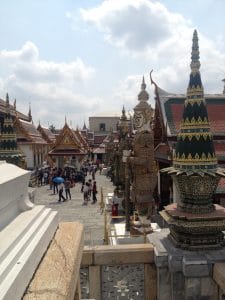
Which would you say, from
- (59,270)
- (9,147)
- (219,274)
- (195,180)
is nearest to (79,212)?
(9,147)

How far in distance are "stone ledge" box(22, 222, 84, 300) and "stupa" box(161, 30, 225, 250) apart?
1426 mm

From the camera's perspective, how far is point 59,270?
2.66 meters

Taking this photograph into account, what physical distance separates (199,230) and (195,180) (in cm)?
60

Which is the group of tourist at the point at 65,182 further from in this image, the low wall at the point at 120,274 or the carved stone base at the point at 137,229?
the low wall at the point at 120,274

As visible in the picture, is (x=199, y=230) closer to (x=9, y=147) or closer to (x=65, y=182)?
(x=9, y=147)

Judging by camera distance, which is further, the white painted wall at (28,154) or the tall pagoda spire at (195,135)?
the white painted wall at (28,154)

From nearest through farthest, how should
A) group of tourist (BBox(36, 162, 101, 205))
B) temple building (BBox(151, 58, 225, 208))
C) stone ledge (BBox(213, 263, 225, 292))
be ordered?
stone ledge (BBox(213, 263, 225, 292)) < temple building (BBox(151, 58, 225, 208)) < group of tourist (BBox(36, 162, 101, 205))

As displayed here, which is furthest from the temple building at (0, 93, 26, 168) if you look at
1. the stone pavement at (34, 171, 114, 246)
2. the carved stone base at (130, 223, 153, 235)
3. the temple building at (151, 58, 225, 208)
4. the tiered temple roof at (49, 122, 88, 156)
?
the tiered temple roof at (49, 122, 88, 156)

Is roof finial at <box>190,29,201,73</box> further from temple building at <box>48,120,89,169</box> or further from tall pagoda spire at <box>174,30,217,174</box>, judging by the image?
temple building at <box>48,120,89,169</box>

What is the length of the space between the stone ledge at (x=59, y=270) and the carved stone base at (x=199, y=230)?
1357mm

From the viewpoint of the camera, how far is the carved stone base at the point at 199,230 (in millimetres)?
4387

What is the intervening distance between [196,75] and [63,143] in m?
31.0

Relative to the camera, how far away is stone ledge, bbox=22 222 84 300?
90.4 inches

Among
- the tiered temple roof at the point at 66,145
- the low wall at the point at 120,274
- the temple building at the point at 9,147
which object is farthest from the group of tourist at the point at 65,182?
the low wall at the point at 120,274
